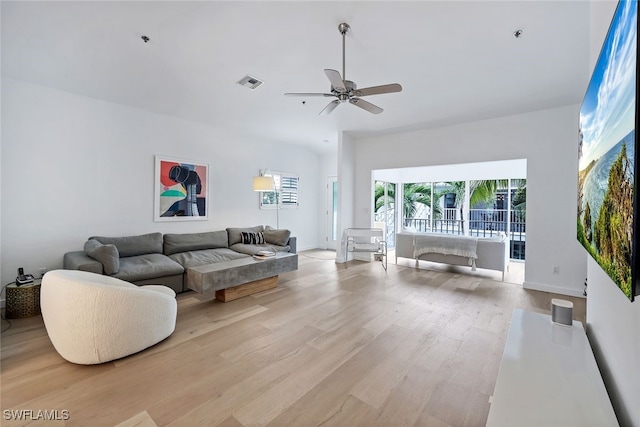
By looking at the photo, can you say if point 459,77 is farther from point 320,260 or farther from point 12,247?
point 12,247

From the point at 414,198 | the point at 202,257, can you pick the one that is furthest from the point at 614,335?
the point at 414,198

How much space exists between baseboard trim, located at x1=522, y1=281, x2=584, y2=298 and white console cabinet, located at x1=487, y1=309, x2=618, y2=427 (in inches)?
122

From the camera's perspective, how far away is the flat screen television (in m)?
0.75

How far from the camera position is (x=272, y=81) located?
11.2 feet

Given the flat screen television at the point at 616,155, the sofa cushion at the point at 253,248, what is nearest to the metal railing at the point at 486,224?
the sofa cushion at the point at 253,248

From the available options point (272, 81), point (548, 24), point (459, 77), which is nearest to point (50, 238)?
point (272, 81)

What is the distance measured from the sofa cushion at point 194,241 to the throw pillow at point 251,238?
319 mm

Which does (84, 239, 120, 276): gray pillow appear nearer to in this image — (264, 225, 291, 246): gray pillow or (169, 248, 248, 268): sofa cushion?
(169, 248, 248, 268): sofa cushion

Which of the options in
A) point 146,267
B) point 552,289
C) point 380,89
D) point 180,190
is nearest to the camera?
point 380,89

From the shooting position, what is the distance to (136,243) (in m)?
4.01

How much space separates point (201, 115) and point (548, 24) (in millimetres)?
4726

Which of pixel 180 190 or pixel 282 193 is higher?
pixel 282 193

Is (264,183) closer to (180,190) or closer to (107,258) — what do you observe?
(180,190)

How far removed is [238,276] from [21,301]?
7.43ft
